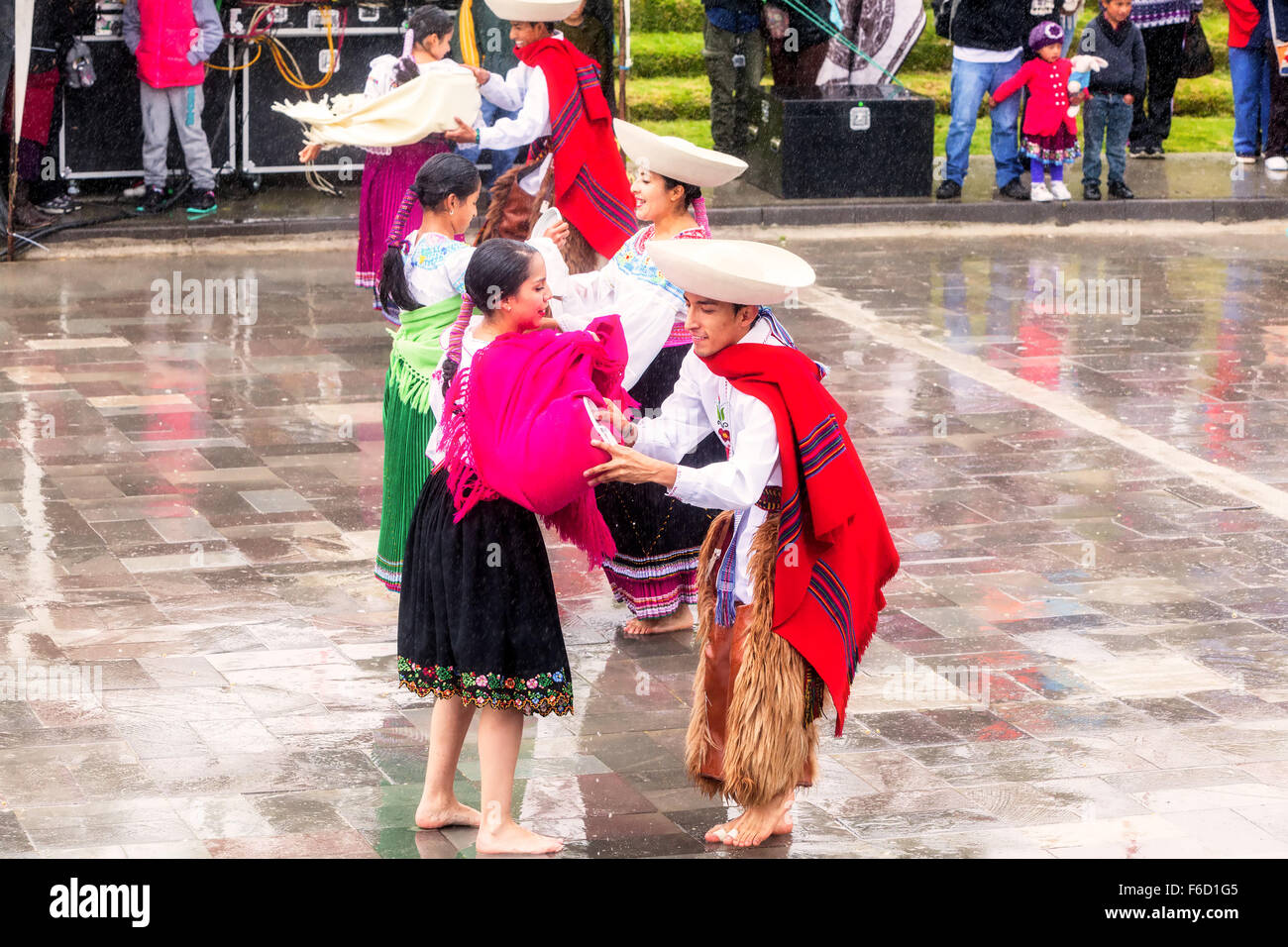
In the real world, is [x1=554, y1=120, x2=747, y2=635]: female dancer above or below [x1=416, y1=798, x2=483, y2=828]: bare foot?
above

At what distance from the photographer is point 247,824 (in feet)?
16.8

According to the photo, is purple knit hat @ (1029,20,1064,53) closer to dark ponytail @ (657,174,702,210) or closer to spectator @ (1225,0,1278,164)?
spectator @ (1225,0,1278,164)

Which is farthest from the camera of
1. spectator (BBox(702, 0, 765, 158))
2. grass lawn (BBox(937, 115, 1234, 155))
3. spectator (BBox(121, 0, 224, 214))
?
grass lawn (BBox(937, 115, 1234, 155))

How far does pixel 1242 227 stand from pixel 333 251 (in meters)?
6.87

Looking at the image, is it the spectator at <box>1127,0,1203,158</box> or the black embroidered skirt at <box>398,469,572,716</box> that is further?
the spectator at <box>1127,0,1203,158</box>

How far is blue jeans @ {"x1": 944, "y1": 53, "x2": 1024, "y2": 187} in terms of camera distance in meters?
14.8

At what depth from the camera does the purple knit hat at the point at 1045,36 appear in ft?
47.2

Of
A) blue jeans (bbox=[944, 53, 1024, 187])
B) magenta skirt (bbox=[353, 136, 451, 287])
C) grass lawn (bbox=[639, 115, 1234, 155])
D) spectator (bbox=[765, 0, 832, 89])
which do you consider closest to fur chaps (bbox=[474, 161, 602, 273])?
magenta skirt (bbox=[353, 136, 451, 287])

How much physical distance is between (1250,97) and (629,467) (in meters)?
12.9

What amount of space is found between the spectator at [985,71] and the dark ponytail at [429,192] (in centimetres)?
899

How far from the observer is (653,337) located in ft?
20.3

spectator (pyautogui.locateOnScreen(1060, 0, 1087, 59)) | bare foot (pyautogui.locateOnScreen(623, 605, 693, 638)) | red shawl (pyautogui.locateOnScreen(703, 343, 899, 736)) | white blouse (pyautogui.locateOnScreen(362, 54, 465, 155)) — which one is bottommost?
bare foot (pyautogui.locateOnScreen(623, 605, 693, 638))

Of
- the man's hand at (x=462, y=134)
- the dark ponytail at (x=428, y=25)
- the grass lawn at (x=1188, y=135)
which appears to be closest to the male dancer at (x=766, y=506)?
the man's hand at (x=462, y=134)

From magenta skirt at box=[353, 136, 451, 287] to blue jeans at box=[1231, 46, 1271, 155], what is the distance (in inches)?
360
